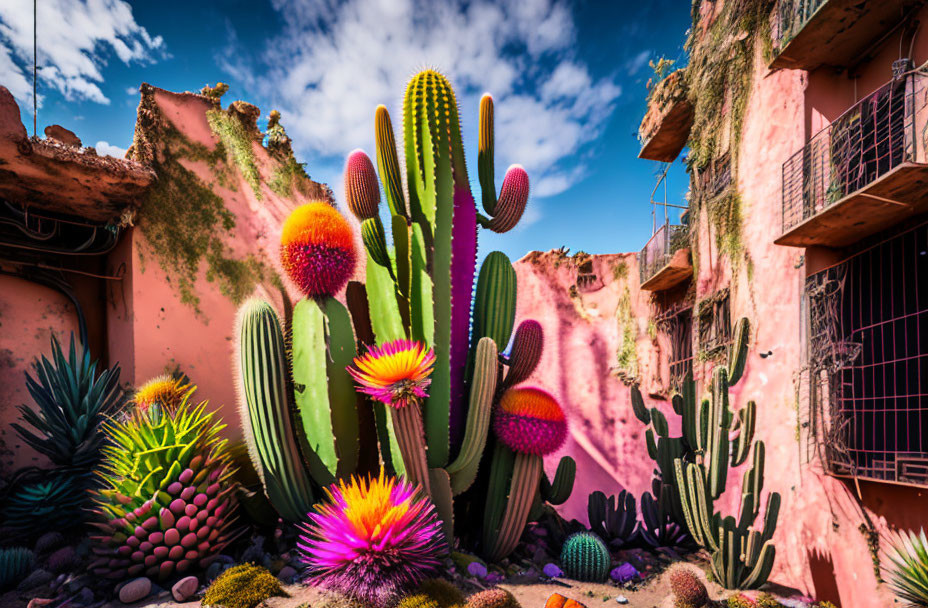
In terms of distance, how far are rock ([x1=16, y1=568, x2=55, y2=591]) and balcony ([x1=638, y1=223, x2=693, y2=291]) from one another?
7078mm

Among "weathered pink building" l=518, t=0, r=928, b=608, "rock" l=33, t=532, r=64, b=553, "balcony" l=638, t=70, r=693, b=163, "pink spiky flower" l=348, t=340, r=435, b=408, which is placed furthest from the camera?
"balcony" l=638, t=70, r=693, b=163

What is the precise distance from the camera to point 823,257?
159 inches

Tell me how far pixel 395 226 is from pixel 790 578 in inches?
168

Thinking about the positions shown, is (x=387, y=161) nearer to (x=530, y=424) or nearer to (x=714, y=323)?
(x=530, y=424)

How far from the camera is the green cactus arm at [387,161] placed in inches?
137

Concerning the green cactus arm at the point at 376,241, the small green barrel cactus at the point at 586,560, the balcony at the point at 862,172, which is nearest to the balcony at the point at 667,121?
the balcony at the point at 862,172

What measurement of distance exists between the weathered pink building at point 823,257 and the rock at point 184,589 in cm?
434

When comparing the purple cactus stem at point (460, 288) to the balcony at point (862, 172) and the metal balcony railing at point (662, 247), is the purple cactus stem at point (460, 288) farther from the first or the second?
the metal balcony railing at point (662, 247)

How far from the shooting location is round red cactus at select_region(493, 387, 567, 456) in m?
3.20

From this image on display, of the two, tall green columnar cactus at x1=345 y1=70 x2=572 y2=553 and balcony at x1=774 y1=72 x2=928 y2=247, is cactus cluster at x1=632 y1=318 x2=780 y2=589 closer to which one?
tall green columnar cactus at x1=345 y1=70 x2=572 y2=553

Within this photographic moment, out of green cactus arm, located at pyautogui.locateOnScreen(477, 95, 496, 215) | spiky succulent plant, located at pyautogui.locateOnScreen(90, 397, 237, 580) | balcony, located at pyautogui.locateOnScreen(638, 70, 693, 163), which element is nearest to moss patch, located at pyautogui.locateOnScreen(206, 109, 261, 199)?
green cactus arm, located at pyautogui.locateOnScreen(477, 95, 496, 215)

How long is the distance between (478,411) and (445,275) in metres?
0.97

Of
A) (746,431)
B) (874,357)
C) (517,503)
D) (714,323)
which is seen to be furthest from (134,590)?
(714,323)

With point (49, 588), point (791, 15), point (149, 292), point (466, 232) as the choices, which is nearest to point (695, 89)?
point (791, 15)
